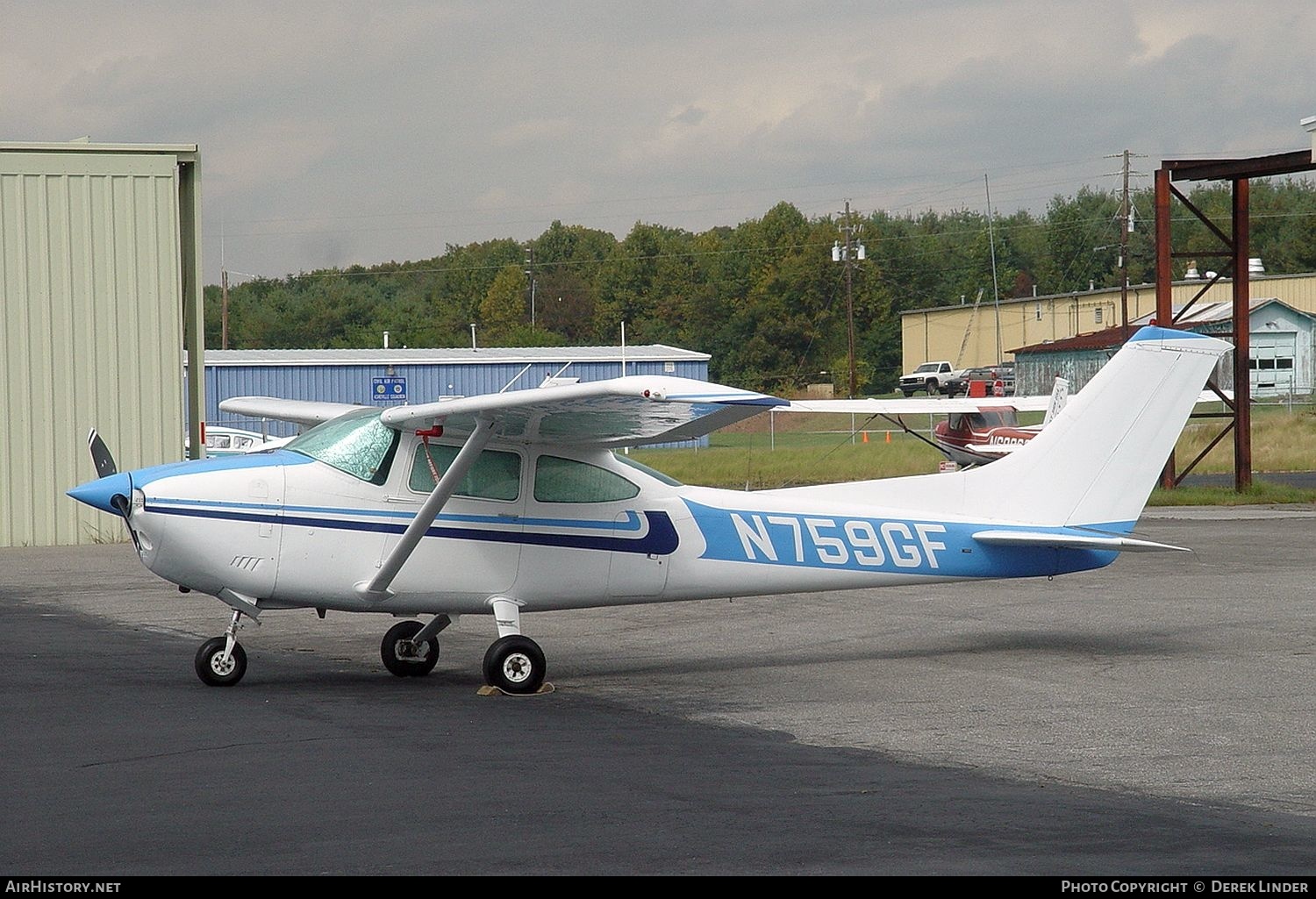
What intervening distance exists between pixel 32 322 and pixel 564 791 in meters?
19.8

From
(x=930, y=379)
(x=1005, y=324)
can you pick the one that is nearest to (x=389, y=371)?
(x=930, y=379)

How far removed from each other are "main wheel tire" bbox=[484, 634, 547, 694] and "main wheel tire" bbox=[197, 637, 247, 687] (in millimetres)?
1741

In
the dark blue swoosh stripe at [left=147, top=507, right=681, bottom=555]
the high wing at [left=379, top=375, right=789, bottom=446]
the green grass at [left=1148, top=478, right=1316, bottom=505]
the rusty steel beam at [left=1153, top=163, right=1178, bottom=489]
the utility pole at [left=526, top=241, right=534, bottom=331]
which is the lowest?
the green grass at [left=1148, top=478, right=1316, bottom=505]

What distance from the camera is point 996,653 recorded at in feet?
40.0

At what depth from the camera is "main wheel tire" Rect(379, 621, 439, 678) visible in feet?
37.0

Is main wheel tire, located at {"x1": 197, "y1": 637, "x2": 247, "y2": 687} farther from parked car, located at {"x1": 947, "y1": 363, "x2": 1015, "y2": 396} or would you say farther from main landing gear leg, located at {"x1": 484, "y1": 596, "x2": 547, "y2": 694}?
parked car, located at {"x1": 947, "y1": 363, "x2": 1015, "y2": 396}

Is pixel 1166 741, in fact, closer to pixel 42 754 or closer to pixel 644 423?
pixel 644 423

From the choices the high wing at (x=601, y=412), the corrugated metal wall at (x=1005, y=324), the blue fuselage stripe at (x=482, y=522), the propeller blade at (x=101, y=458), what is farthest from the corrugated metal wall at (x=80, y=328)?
the corrugated metal wall at (x=1005, y=324)

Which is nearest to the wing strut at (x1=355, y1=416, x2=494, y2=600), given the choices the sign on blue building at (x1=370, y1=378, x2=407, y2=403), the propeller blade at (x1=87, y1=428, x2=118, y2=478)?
the propeller blade at (x1=87, y1=428, x2=118, y2=478)

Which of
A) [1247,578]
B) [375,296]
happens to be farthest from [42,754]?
[375,296]

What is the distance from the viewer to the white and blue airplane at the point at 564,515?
397 inches

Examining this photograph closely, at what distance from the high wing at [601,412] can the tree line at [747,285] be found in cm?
7157

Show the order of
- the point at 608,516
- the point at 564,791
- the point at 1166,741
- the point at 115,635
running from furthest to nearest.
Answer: the point at 115,635
the point at 608,516
the point at 1166,741
the point at 564,791

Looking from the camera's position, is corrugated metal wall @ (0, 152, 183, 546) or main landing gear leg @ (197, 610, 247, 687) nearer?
main landing gear leg @ (197, 610, 247, 687)
